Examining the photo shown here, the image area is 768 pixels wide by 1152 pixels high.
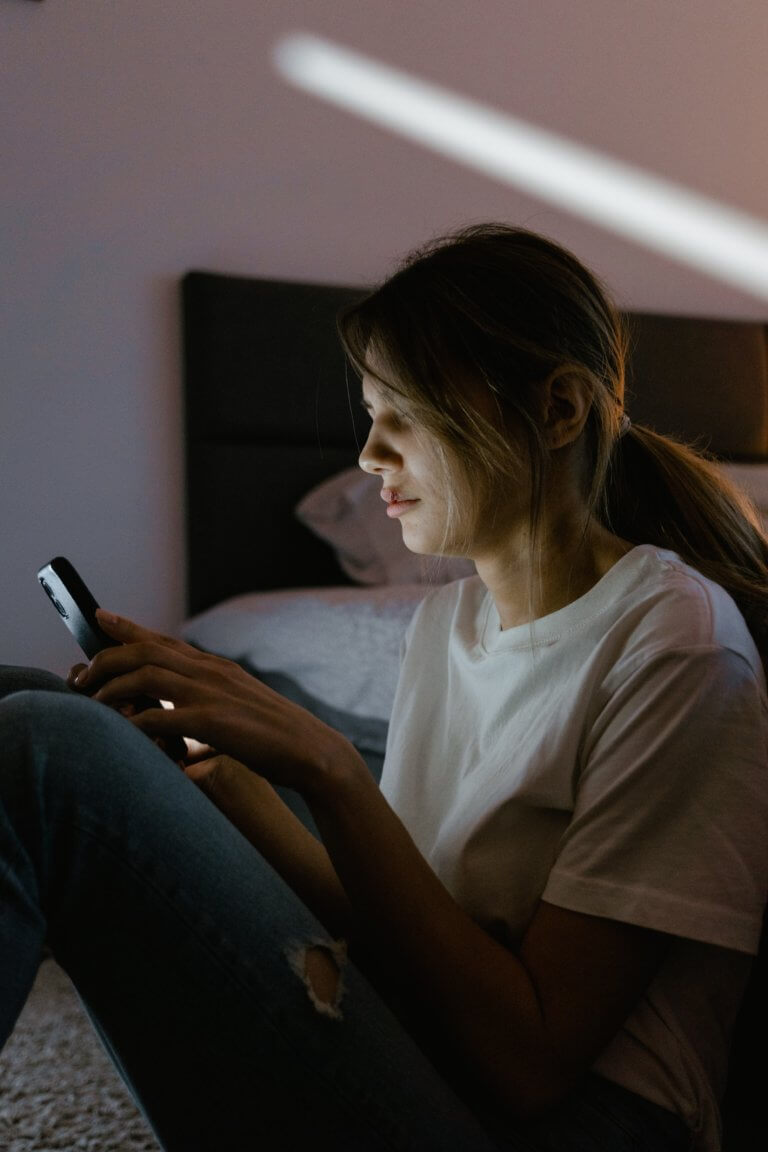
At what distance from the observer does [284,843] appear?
0.92 metres

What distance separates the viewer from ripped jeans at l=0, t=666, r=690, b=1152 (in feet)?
2.05

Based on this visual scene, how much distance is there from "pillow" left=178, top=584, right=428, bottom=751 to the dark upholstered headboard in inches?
15.3

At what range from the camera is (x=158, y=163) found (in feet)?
7.41

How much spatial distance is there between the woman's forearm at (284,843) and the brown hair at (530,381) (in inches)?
10.6

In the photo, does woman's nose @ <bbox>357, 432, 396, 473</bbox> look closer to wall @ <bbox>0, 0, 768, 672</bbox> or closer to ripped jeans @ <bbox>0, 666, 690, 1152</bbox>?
ripped jeans @ <bbox>0, 666, 690, 1152</bbox>

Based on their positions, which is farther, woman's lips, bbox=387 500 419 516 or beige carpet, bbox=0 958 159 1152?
beige carpet, bbox=0 958 159 1152

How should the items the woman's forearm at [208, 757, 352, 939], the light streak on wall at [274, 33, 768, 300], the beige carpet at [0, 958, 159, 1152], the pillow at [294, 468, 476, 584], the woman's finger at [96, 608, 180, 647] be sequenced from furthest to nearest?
the light streak on wall at [274, 33, 768, 300], the pillow at [294, 468, 476, 584], the beige carpet at [0, 958, 159, 1152], the woman's forearm at [208, 757, 352, 939], the woman's finger at [96, 608, 180, 647]

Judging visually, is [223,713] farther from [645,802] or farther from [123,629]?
[645,802]

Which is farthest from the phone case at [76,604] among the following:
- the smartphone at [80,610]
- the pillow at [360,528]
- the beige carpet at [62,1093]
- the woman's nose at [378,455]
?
the pillow at [360,528]

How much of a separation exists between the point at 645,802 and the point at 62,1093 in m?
1.02

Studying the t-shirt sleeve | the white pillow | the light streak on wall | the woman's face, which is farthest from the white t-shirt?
the light streak on wall

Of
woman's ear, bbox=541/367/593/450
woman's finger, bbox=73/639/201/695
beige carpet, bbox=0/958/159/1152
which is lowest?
beige carpet, bbox=0/958/159/1152

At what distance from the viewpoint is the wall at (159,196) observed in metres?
2.18

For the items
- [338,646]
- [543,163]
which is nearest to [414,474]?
[338,646]
